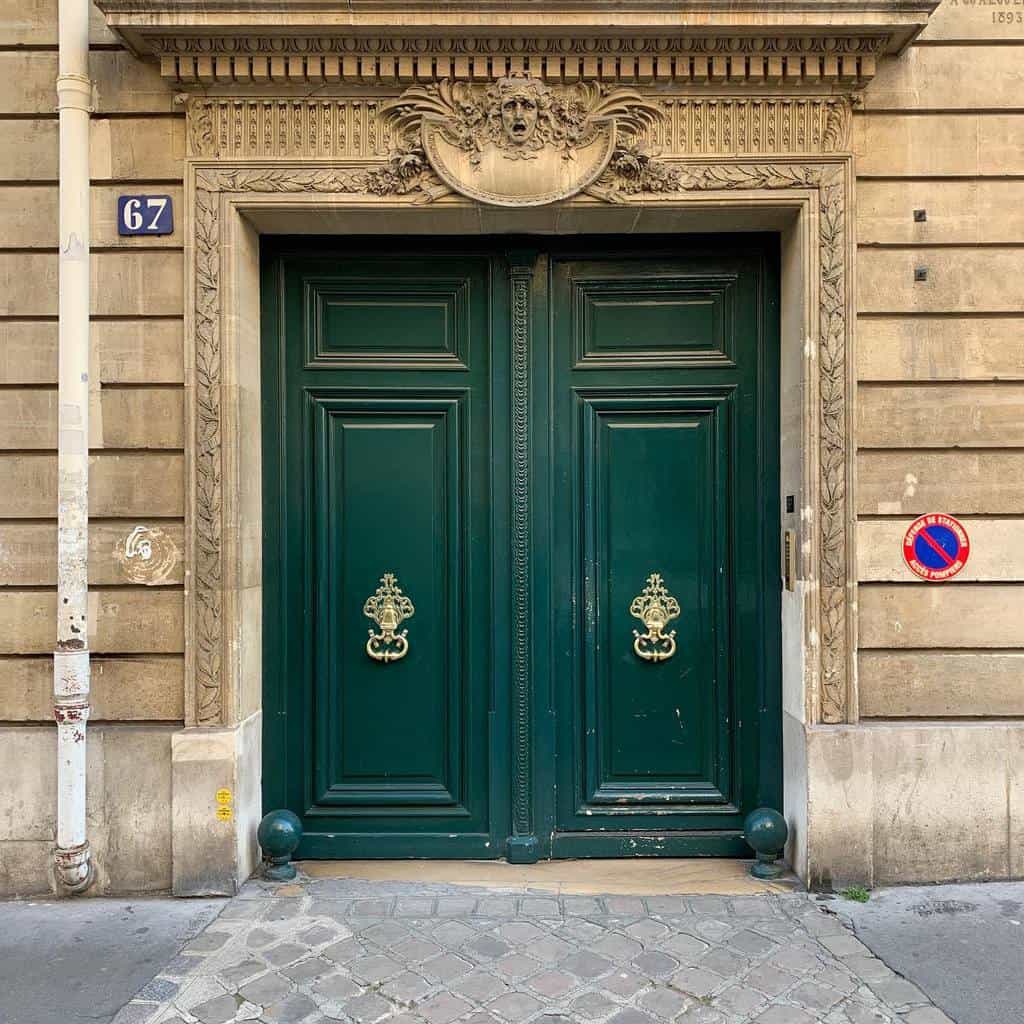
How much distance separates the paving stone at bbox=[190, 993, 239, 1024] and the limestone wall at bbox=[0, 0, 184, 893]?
5.13 ft

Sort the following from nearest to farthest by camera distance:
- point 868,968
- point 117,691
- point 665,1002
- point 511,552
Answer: point 665,1002, point 868,968, point 117,691, point 511,552

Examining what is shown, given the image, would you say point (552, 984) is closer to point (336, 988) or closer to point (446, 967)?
point (446, 967)

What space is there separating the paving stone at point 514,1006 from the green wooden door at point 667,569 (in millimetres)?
1596

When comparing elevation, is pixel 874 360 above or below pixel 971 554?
above

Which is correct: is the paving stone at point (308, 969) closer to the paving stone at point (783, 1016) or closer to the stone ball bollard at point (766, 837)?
the paving stone at point (783, 1016)

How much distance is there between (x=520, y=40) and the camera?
4.74 m

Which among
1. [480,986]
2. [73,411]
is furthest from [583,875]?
[73,411]

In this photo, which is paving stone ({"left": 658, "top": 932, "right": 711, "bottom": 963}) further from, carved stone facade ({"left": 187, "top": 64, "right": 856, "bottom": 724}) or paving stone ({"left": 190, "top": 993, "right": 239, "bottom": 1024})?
paving stone ({"left": 190, "top": 993, "right": 239, "bottom": 1024})

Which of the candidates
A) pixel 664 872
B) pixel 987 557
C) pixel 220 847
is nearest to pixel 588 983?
pixel 664 872

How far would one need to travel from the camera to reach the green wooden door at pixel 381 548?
529cm

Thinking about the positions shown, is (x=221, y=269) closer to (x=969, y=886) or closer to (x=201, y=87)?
(x=201, y=87)

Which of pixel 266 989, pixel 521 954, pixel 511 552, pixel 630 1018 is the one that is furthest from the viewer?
pixel 511 552

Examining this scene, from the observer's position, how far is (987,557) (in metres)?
4.91

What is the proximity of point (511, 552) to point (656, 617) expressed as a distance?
0.94m
